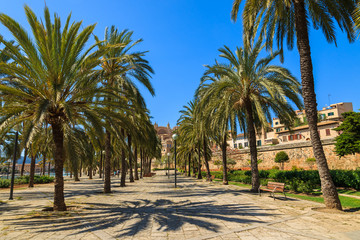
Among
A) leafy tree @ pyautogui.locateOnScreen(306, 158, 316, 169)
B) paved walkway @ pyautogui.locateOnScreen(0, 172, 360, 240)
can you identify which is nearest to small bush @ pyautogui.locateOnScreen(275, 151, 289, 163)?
leafy tree @ pyautogui.locateOnScreen(306, 158, 316, 169)

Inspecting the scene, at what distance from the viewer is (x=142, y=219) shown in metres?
6.31

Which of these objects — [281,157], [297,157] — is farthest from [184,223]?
[281,157]

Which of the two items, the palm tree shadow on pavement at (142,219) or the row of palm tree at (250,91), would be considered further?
the row of palm tree at (250,91)

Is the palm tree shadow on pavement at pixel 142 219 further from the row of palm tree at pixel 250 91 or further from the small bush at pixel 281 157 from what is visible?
the small bush at pixel 281 157

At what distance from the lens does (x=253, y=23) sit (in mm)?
9328

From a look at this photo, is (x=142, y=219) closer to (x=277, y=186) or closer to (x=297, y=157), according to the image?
(x=277, y=186)

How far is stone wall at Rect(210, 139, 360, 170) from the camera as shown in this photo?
75.6 feet

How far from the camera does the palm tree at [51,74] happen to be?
280 inches

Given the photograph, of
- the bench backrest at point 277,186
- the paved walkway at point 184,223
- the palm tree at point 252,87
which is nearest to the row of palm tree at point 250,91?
the palm tree at point 252,87

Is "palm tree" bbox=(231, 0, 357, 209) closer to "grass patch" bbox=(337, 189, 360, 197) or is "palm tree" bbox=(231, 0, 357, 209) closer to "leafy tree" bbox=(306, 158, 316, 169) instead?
"grass patch" bbox=(337, 189, 360, 197)

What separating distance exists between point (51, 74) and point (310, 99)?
9855mm

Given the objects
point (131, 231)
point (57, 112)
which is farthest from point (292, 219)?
point (57, 112)

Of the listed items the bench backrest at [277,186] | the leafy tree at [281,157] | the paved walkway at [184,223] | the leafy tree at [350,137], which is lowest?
the paved walkway at [184,223]

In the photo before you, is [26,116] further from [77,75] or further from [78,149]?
[78,149]
